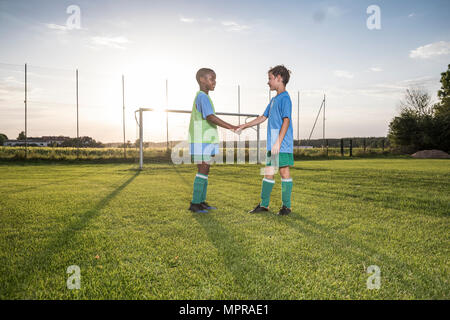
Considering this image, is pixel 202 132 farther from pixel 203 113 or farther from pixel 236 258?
pixel 236 258

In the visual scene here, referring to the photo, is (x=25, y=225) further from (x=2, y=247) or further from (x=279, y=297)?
(x=279, y=297)

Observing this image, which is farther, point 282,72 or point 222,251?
point 282,72

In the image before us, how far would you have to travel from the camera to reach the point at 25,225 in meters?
2.78

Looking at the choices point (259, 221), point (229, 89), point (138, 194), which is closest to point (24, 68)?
point (229, 89)

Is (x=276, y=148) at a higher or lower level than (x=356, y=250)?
higher

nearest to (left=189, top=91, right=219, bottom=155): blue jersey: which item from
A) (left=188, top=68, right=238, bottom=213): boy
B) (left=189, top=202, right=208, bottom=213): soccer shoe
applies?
(left=188, top=68, right=238, bottom=213): boy

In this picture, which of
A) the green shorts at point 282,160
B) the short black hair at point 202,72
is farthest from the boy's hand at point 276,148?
the short black hair at point 202,72

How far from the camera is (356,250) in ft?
6.93

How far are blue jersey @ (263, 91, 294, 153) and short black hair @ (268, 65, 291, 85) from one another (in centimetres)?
19

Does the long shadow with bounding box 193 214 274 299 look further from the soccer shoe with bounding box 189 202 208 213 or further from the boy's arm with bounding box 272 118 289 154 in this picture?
the boy's arm with bounding box 272 118 289 154

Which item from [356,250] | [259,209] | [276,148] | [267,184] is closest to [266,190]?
[267,184]

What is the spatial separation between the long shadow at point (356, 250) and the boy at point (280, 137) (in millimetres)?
551

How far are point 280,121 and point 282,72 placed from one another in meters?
0.66

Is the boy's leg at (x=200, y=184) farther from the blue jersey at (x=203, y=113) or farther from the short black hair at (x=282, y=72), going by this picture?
the short black hair at (x=282, y=72)
